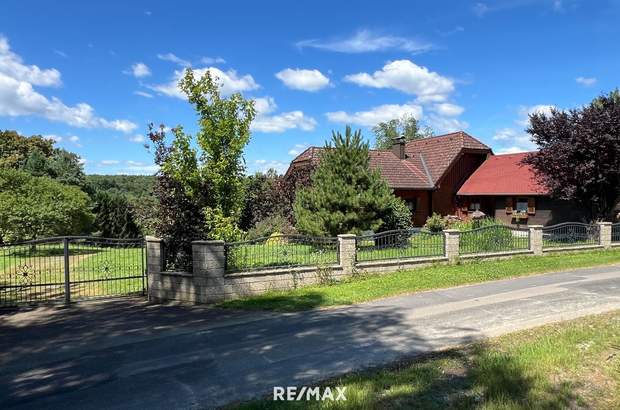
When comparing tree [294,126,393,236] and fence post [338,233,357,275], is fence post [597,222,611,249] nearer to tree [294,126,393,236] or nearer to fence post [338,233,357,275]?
tree [294,126,393,236]

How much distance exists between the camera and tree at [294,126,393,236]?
655 inches

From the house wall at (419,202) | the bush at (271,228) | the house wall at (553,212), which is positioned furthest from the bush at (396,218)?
the house wall at (553,212)

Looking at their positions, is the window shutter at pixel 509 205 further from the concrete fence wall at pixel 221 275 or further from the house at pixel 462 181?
the concrete fence wall at pixel 221 275

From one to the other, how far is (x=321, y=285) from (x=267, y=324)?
362 cm

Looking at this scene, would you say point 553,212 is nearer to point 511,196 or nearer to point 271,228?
point 511,196

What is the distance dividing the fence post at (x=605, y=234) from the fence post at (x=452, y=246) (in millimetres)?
7616

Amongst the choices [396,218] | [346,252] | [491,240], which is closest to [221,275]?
[346,252]

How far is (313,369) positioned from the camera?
584 centimetres

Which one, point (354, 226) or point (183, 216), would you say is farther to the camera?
point (354, 226)

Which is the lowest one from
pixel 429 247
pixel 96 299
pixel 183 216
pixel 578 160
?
pixel 96 299

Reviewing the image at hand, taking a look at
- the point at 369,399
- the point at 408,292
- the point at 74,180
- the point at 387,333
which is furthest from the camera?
the point at 74,180

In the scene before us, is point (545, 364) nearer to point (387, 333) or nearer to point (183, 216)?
point (387, 333)

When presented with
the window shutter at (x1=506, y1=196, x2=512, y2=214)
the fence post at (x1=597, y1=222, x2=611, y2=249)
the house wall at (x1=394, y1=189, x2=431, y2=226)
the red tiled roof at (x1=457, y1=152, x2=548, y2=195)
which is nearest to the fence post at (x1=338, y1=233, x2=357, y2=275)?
the fence post at (x1=597, y1=222, x2=611, y2=249)

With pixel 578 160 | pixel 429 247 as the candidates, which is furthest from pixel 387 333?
pixel 578 160
